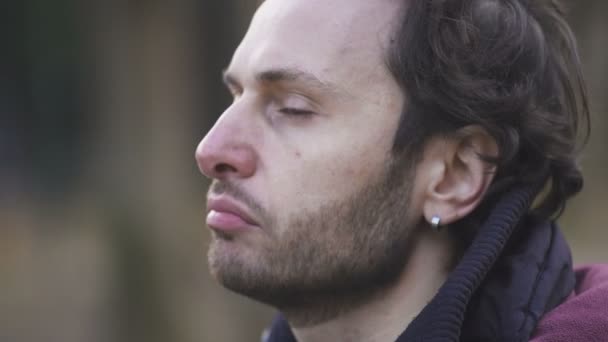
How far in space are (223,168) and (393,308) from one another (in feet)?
1.90

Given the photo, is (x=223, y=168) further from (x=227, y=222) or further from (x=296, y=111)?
(x=296, y=111)

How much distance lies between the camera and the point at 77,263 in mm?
8945

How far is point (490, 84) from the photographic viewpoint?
2.51 meters

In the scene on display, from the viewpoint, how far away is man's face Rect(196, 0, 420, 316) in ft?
7.82

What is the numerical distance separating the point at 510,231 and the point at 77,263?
23.6 feet

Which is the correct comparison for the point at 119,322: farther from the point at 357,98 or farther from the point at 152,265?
the point at 357,98

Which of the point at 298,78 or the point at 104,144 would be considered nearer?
the point at 298,78

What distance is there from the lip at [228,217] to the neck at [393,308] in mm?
339

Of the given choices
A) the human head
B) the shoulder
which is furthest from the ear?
the shoulder

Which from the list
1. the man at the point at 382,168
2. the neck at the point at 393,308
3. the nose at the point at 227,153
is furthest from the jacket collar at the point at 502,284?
the nose at the point at 227,153

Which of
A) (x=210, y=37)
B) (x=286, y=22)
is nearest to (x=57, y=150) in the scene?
(x=210, y=37)

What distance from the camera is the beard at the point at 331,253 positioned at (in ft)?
7.82

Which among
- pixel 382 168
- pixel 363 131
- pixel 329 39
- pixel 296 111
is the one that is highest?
pixel 329 39

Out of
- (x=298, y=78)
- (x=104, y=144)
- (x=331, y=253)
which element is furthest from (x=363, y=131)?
(x=104, y=144)
